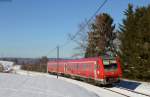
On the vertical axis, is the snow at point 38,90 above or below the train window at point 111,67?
below

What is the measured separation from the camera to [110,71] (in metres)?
36.3

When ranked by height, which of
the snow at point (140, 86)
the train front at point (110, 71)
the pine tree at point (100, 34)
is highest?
the pine tree at point (100, 34)

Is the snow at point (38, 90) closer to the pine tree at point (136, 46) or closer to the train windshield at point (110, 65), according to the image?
the train windshield at point (110, 65)

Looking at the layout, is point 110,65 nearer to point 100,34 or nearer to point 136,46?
point 136,46

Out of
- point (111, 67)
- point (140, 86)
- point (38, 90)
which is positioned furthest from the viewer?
point (111, 67)

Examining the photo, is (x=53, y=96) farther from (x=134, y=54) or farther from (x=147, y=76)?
(x=134, y=54)

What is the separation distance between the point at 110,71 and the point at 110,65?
25.2 inches

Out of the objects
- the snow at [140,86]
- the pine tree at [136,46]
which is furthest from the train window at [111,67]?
the pine tree at [136,46]

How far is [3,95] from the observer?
18641mm

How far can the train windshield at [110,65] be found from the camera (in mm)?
36081

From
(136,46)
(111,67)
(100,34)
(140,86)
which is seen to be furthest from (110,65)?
(100,34)

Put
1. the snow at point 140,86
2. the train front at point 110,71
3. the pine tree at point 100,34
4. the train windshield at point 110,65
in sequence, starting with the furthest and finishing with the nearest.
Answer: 1. the pine tree at point 100,34
2. the train windshield at point 110,65
3. the train front at point 110,71
4. the snow at point 140,86

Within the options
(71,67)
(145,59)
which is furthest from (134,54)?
(71,67)

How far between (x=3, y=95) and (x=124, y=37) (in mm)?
37239
